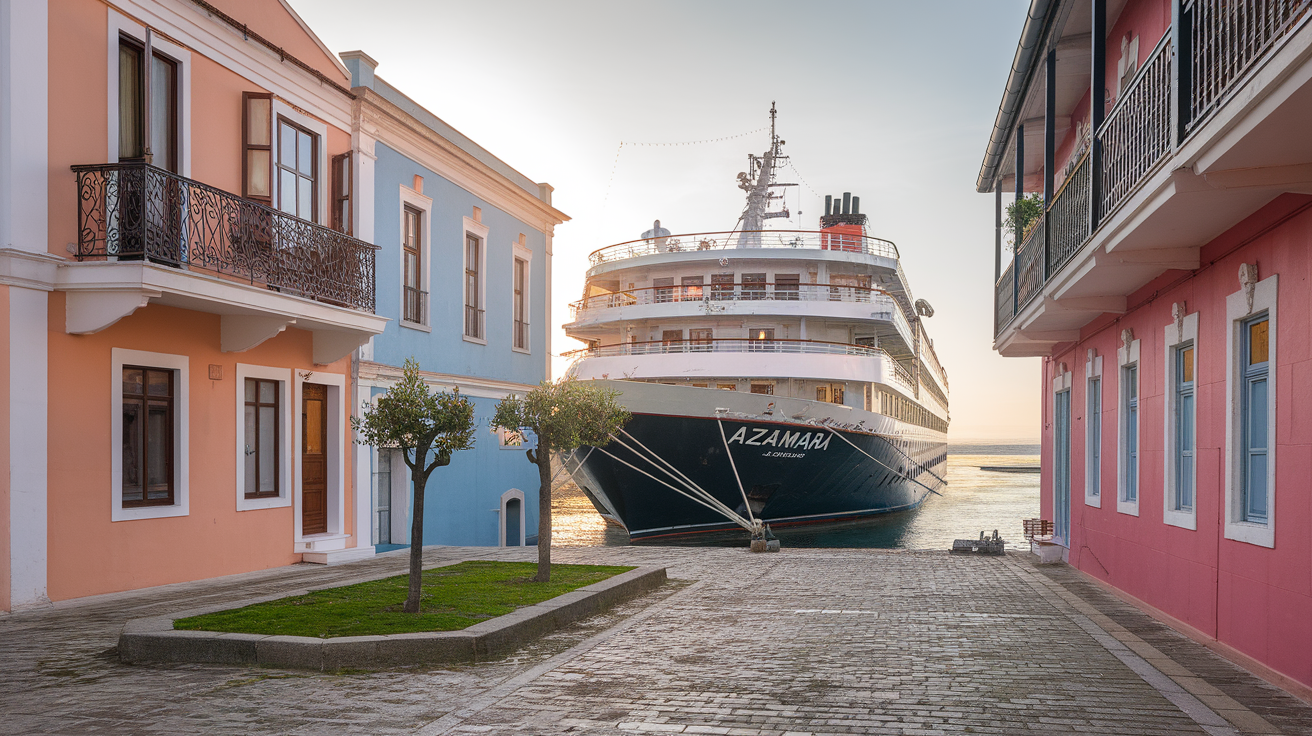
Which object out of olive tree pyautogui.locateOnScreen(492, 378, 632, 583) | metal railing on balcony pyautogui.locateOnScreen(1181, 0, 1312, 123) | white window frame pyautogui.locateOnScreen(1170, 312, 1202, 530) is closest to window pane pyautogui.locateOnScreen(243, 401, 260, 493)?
olive tree pyautogui.locateOnScreen(492, 378, 632, 583)

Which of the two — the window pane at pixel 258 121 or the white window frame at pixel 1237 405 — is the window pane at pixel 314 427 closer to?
the window pane at pixel 258 121

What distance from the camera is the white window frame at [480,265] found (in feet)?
58.5

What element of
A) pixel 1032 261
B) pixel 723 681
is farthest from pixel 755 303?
pixel 723 681

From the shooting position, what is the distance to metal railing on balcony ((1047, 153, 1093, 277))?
1038cm

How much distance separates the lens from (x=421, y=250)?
16578mm

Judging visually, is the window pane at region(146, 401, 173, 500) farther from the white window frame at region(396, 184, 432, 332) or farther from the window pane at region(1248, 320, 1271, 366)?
the window pane at region(1248, 320, 1271, 366)

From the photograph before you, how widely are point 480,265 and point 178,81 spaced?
7.74 metres

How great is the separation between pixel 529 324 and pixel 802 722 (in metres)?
16.0

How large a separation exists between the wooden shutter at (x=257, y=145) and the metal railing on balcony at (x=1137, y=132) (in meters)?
9.74

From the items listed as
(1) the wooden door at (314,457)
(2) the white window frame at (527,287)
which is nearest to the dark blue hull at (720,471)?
(2) the white window frame at (527,287)

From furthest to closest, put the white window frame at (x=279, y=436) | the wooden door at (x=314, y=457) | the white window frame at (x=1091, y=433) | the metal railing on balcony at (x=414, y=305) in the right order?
the metal railing on balcony at (x=414, y=305)
the wooden door at (x=314, y=457)
the white window frame at (x=1091, y=433)
the white window frame at (x=279, y=436)

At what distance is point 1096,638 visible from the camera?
8.22 metres

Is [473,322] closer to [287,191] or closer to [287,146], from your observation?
[287,191]

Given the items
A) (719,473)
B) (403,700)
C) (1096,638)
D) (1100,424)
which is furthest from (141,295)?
(719,473)
